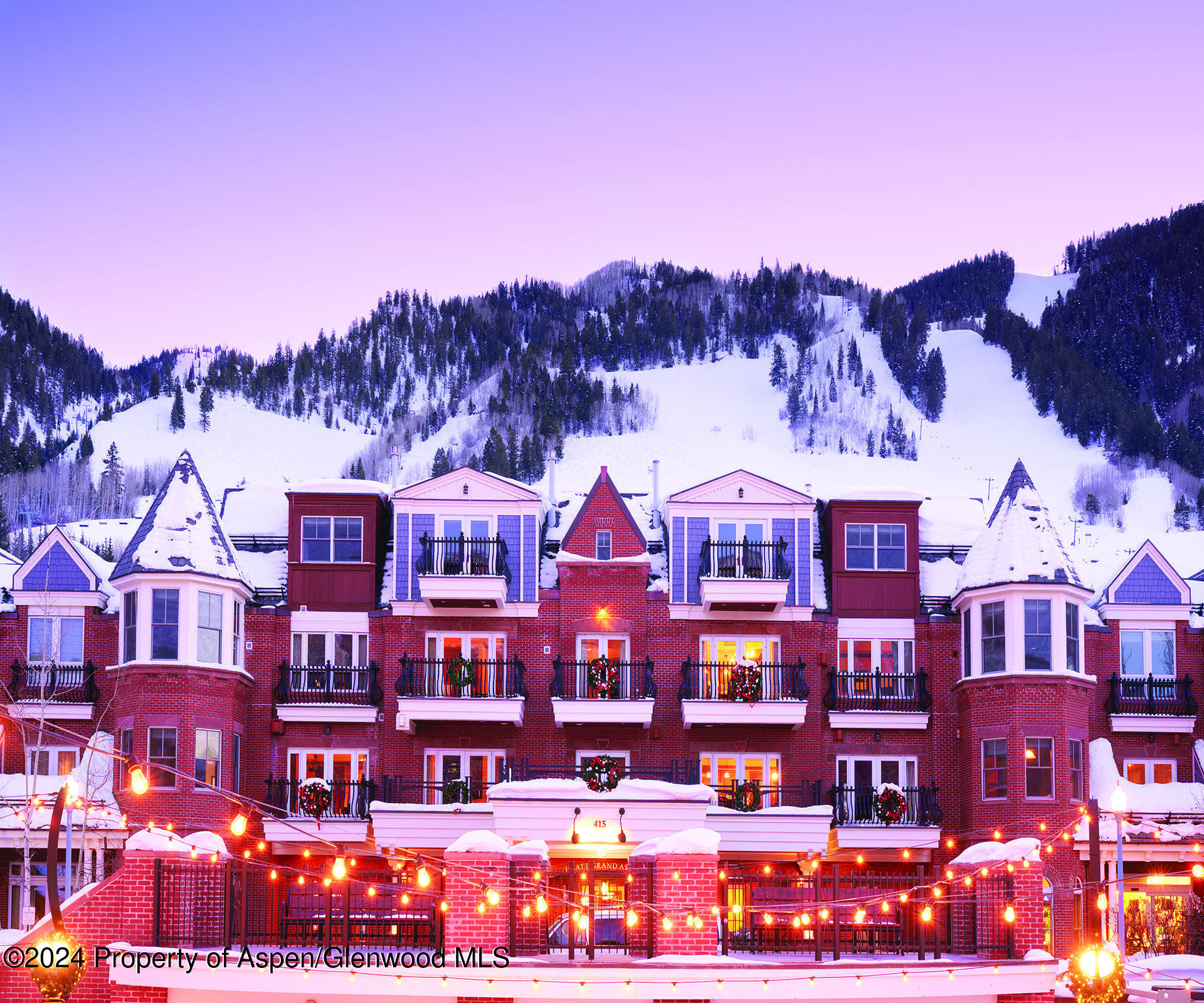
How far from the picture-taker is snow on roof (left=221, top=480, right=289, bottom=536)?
151 ft

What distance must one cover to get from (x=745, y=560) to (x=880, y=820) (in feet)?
25.0

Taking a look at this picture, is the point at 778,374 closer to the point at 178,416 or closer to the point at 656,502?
the point at 178,416

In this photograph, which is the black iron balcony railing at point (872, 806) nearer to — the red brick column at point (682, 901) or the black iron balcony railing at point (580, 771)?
the black iron balcony railing at point (580, 771)

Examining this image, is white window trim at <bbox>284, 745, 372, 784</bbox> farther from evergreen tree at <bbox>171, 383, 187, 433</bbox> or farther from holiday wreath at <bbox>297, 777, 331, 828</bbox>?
evergreen tree at <bbox>171, 383, 187, 433</bbox>

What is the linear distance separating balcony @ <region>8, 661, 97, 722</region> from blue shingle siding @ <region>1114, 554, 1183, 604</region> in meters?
28.0

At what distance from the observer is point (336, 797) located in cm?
4178

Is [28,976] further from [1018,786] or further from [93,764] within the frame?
[1018,786]

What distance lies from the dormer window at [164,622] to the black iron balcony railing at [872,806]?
17583mm

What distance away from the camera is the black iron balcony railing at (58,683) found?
42438 mm

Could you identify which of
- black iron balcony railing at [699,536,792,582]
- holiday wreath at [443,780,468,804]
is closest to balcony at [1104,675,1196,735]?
black iron balcony railing at [699,536,792,582]

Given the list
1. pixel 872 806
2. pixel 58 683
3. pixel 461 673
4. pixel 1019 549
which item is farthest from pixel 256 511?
pixel 1019 549

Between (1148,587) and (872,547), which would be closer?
(1148,587)

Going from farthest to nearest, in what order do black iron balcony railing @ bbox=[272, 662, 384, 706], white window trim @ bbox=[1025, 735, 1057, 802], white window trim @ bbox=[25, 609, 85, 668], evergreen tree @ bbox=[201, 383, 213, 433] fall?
evergreen tree @ bbox=[201, 383, 213, 433] < white window trim @ bbox=[25, 609, 85, 668] < black iron balcony railing @ bbox=[272, 662, 384, 706] < white window trim @ bbox=[1025, 735, 1057, 802]

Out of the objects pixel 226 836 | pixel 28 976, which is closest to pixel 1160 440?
pixel 226 836
